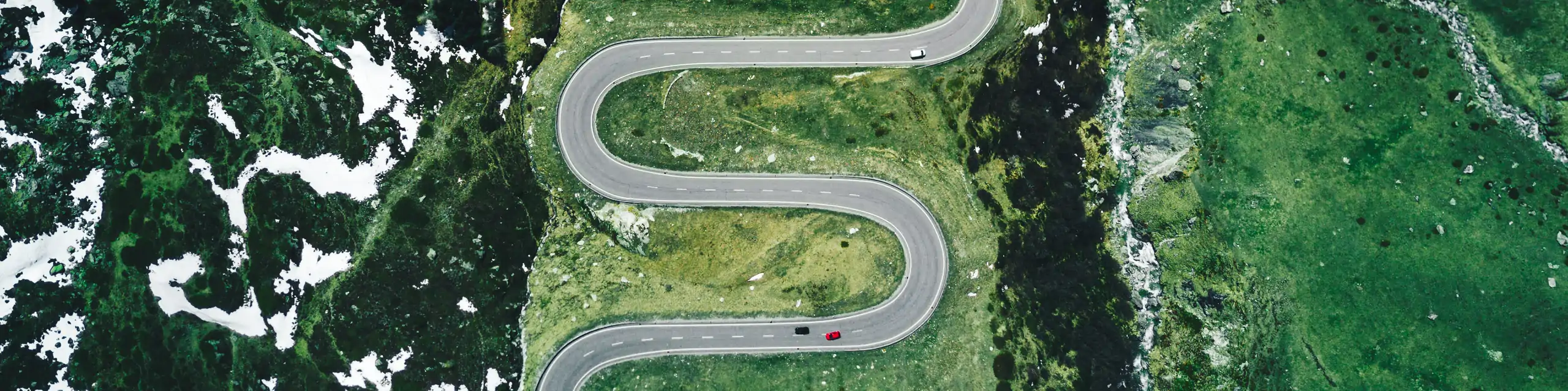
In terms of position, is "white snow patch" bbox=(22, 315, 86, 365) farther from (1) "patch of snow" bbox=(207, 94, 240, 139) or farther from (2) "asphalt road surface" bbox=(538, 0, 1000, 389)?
(2) "asphalt road surface" bbox=(538, 0, 1000, 389)

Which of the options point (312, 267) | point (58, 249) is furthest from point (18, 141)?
point (312, 267)

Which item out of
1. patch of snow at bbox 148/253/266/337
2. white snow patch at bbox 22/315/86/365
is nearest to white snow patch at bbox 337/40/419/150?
patch of snow at bbox 148/253/266/337

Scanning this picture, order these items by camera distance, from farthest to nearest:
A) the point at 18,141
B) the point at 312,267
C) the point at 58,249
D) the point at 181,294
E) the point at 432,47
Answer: the point at 58,249, the point at 181,294, the point at 18,141, the point at 432,47, the point at 312,267

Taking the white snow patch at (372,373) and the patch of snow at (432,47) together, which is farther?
the patch of snow at (432,47)

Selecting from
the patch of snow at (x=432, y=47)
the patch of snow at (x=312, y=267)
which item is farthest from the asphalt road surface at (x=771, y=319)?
the patch of snow at (x=312, y=267)

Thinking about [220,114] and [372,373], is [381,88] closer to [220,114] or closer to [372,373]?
[220,114]

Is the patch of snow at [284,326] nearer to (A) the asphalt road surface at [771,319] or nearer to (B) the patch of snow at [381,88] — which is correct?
(B) the patch of snow at [381,88]

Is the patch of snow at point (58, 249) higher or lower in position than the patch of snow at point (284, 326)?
higher
